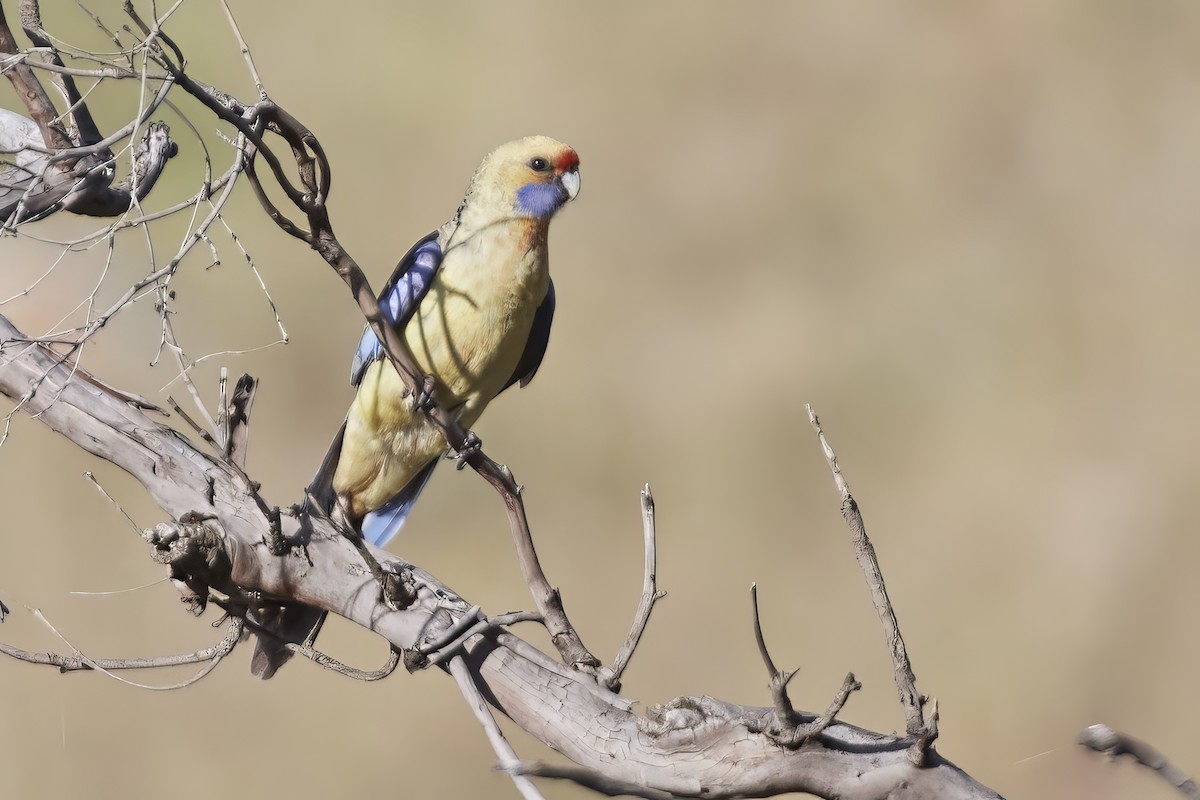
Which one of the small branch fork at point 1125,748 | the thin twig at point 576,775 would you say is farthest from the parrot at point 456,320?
the small branch fork at point 1125,748

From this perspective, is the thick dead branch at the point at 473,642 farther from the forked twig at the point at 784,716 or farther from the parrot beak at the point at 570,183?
the parrot beak at the point at 570,183

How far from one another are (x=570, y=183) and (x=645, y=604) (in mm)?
1306

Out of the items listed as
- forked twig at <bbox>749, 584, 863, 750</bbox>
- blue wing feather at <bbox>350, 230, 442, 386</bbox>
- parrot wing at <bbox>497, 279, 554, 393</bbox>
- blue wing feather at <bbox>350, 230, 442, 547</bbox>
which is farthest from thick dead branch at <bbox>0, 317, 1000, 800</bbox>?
parrot wing at <bbox>497, 279, 554, 393</bbox>

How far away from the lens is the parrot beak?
2.98m

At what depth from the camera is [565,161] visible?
117 inches

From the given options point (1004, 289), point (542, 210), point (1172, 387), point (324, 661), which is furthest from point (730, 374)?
point (324, 661)

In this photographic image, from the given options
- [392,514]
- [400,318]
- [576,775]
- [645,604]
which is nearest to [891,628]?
[576,775]

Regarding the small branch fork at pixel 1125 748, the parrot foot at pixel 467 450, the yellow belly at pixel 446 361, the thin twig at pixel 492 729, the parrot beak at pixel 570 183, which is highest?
the parrot beak at pixel 570 183

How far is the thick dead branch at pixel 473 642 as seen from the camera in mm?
1712

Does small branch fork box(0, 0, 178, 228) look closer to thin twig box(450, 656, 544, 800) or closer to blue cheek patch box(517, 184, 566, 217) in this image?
blue cheek patch box(517, 184, 566, 217)

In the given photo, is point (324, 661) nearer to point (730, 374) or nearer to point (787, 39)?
point (730, 374)

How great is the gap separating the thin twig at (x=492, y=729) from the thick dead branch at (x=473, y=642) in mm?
51

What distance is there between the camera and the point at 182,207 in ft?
5.78

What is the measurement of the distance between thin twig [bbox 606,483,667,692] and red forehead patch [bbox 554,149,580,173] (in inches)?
45.6
